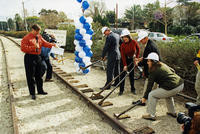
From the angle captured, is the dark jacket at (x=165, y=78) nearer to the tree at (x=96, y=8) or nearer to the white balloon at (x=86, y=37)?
the white balloon at (x=86, y=37)

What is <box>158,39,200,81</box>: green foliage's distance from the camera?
568 centimetres

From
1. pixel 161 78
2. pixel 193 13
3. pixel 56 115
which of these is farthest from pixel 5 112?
pixel 193 13

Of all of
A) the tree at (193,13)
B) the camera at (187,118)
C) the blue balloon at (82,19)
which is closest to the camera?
the camera at (187,118)

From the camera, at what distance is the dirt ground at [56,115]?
4.01 metres

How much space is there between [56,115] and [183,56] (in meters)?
4.25

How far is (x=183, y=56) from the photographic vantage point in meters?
5.88

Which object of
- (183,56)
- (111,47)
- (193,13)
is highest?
(193,13)

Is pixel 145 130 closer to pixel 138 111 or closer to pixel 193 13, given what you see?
pixel 138 111

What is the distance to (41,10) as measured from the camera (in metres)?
75.1

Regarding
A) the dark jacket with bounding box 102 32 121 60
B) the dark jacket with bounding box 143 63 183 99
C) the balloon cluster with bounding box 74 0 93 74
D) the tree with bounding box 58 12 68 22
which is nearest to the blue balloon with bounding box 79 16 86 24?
the balloon cluster with bounding box 74 0 93 74

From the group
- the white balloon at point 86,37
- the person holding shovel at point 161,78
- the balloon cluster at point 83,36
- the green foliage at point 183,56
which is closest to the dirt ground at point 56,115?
the person holding shovel at point 161,78

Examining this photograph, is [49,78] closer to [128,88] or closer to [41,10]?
[128,88]

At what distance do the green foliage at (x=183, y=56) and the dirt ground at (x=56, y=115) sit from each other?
10.5 ft

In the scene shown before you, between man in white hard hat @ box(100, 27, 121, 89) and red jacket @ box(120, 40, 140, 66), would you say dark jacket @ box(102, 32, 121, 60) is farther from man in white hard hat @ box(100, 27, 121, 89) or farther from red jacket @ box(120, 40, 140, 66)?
red jacket @ box(120, 40, 140, 66)
